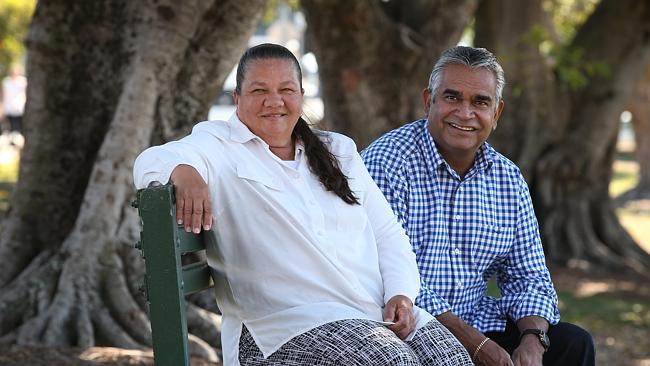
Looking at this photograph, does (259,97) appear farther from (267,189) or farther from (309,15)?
(309,15)

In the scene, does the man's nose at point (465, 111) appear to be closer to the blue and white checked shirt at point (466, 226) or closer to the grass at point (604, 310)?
the blue and white checked shirt at point (466, 226)

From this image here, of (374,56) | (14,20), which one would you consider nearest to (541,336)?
(374,56)

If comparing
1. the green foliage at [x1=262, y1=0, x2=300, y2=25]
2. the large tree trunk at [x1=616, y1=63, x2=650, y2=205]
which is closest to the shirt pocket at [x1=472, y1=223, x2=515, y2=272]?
the green foliage at [x1=262, y1=0, x2=300, y2=25]

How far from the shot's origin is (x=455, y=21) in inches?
345

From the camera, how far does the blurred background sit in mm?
5961

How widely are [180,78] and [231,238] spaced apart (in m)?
3.18

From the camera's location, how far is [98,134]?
6.52 meters

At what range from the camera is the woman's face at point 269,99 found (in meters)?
3.49

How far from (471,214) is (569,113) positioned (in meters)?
8.79

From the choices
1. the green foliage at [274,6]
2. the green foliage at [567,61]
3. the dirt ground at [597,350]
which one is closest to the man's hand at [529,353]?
the dirt ground at [597,350]

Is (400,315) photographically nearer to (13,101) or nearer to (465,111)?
(465,111)

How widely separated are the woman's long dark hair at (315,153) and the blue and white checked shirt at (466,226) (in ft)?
1.42

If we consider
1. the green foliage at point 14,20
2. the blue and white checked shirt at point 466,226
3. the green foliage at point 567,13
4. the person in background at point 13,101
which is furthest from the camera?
the person in background at point 13,101

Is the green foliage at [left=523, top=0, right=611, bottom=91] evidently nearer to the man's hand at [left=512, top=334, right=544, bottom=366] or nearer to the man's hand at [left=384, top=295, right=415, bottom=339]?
the man's hand at [left=512, top=334, right=544, bottom=366]
